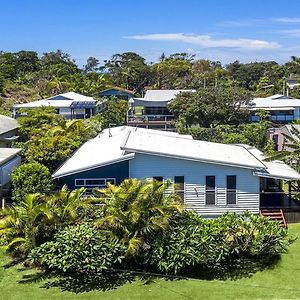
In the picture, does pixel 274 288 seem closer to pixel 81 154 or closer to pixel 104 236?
pixel 104 236

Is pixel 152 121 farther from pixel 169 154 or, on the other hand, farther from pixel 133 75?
pixel 133 75

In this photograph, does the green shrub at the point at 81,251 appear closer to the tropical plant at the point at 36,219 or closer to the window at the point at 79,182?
the tropical plant at the point at 36,219

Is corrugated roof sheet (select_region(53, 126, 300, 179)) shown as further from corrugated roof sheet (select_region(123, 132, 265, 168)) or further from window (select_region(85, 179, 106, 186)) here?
window (select_region(85, 179, 106, 186))

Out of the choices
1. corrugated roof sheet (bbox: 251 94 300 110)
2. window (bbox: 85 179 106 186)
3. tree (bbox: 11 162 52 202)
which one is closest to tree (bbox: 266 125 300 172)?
window (bbox: 85 179 106 186)

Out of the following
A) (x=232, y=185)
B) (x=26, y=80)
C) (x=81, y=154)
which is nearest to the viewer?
(x=232, y=185)

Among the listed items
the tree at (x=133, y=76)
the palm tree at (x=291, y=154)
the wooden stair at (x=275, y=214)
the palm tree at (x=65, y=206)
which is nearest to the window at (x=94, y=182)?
the palm tree at (x=65, y=206)

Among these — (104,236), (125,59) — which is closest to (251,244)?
(104,236)

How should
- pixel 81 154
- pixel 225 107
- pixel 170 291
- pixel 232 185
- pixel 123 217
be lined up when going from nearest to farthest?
pixel 170 291 < pixel 123 217 < pixel 232 185 < pixel 81 154 < pixel 225 107
